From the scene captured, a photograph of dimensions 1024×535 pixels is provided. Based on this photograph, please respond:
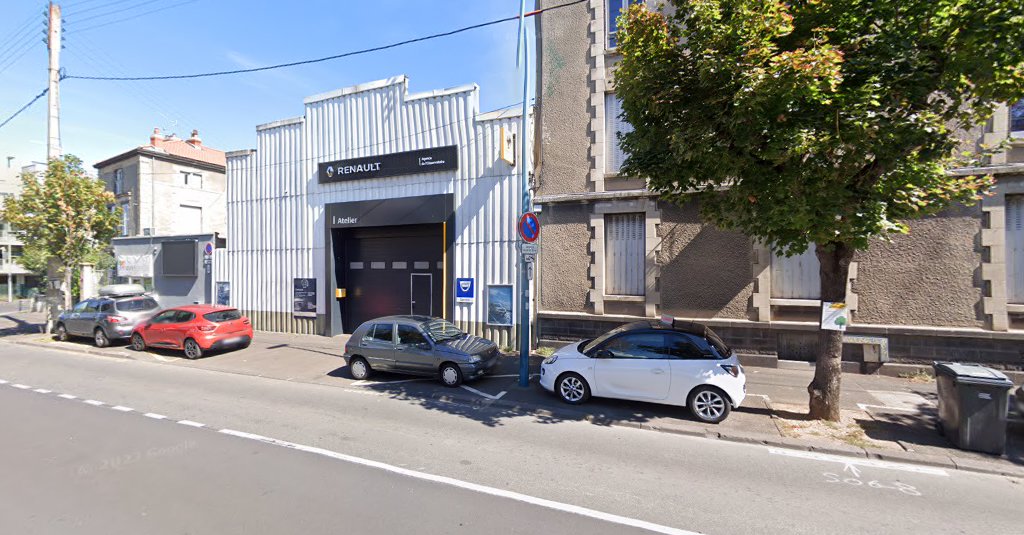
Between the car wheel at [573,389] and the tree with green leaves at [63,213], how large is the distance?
18139mm

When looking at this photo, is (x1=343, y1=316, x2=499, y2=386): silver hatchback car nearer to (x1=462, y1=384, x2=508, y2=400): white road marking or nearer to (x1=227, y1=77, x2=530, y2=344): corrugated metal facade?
(x1=462, y1=384, x2=508, y2=400): white road marking

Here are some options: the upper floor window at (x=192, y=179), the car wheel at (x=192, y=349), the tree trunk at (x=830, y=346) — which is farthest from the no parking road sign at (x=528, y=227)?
the upper floor window at (x=192, y=179)

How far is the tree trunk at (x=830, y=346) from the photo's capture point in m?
6.39

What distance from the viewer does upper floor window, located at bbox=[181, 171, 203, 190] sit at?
86.1 feet

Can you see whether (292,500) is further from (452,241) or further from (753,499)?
(452,241)

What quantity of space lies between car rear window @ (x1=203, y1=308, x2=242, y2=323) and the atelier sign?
5.33 m

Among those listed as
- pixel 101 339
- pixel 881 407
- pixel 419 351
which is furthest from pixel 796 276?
pixel 101 339

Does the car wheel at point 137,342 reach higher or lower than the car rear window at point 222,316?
lower

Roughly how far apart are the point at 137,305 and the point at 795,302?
19.6m

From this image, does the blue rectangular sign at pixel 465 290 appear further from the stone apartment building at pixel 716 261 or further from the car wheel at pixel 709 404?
the car wheel at pixel 709 404

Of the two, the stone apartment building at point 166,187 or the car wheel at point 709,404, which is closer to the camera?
the car wheel at point 709,404

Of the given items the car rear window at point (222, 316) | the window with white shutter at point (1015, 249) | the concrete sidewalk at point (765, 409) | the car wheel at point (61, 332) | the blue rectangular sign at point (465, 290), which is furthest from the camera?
the car wheel at point (61, 332)

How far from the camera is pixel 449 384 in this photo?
8.78 meters

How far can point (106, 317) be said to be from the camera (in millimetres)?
13641
